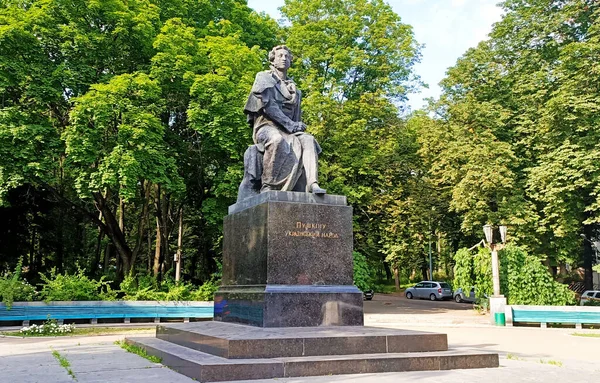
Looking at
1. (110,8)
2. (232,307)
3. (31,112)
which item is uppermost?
(110,8)

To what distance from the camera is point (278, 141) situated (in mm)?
9242

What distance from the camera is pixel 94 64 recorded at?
2159cm

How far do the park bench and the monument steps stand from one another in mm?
12681

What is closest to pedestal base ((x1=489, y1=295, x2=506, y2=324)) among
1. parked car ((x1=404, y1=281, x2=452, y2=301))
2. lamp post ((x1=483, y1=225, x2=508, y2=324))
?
lamp post ((x1=483, y1=225, x2=508, y2=324))

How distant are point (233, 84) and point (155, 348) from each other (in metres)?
14.9

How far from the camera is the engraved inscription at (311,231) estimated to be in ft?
27.4

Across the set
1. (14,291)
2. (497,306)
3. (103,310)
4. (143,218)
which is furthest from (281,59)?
(143,218)

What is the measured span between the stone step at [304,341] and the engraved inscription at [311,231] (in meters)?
1.44

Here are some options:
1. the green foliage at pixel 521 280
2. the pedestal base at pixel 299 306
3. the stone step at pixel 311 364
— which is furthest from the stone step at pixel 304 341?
the green foliage at pixel 521 280

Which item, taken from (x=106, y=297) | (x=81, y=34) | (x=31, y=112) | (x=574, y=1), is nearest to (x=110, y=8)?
(x=81, y=34)

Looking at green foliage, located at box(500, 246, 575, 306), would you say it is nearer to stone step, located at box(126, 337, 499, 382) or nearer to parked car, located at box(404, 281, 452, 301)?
stone step, located at box(126, 337, 499, 382)

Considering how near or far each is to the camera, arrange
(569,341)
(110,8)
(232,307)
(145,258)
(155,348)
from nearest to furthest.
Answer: (155,348), (232,307), (569,341), (110,8), (145,258)

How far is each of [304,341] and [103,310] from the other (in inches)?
553

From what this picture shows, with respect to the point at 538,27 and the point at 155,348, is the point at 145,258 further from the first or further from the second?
the point at 155,348
